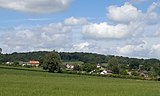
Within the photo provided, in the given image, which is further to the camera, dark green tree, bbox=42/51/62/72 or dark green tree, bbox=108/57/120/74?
dark green tree, bbox=108/57/120/74

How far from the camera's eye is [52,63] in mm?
133000

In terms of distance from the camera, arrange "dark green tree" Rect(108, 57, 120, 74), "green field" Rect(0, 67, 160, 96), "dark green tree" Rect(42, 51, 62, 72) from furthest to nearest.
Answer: "dark green tree" Rect(108, 57, 120, 74), "dark green tree" Rect(42, 51, 62, 72), "green field" Rect(0, 67, 160, 96)

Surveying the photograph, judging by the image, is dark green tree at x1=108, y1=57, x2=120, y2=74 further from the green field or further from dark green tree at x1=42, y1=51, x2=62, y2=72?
the green field

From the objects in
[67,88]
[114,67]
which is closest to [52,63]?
[114,67]

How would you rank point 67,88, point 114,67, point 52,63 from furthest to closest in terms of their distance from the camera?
point 114,67 → point 52,63 → point 67,88

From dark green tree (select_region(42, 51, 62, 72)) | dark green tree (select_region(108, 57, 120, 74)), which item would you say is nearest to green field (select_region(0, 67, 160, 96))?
dark green tree (select_region(42, 51, 62, 72))

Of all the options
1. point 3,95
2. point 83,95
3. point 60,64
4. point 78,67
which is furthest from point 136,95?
point 78,67

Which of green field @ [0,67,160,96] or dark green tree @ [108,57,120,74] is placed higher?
dark green tree @ [108,57,120,74]

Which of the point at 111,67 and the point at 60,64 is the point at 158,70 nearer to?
the point at 111,67

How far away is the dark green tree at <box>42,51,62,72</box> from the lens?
132250 mm

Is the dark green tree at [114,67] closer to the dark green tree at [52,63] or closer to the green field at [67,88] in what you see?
the dark green tree at [52,63]

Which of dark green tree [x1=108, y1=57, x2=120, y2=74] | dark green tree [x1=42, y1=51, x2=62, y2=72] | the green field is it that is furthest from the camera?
dark green tree [x1=108, y1=57, x2=120, y2=74]

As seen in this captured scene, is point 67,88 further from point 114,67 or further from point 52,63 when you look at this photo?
point 114,67

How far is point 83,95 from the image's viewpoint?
116 feet
